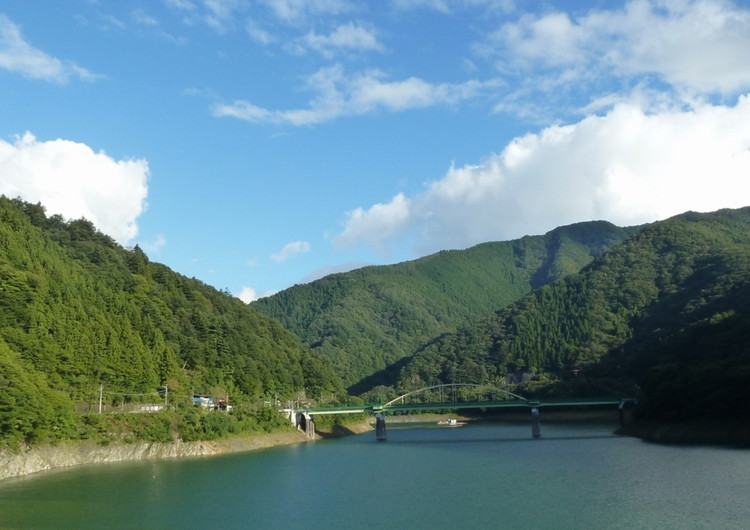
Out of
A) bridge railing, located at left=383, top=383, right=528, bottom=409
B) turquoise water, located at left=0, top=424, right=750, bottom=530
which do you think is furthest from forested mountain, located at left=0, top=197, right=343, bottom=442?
bridge railing, located at left=383, top=383, right=528, bottom=409

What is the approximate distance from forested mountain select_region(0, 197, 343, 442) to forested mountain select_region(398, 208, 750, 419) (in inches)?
1803

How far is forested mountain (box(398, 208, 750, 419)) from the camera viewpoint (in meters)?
68.4

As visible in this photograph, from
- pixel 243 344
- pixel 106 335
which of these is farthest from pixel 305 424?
pixel 106 335

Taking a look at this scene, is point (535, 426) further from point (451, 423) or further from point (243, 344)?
point (243, 344)

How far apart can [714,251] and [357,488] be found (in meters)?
134

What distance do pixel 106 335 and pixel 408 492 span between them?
3991cm

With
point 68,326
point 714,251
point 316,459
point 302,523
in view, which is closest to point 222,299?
point 68,326

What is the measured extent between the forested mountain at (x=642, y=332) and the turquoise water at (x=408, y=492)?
44.0 ft

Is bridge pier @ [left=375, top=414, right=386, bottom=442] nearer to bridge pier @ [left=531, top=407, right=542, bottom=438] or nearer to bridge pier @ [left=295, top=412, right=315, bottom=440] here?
bridge pier @ [left=295, top=412, right=315, bottom=440]

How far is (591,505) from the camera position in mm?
33875

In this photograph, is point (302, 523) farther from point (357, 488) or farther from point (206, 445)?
point (206, 445)

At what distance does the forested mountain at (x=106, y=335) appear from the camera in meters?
53.9

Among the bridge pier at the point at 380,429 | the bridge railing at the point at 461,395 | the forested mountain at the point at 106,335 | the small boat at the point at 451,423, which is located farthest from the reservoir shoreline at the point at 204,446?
the bridge railing at the point at 461,395

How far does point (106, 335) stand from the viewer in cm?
6869
